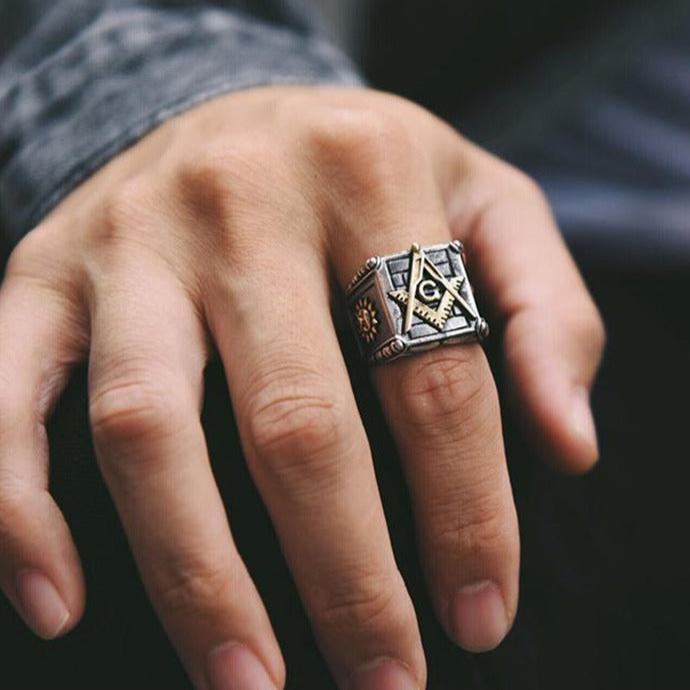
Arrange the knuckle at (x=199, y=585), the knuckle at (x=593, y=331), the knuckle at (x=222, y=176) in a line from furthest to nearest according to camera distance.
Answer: the knuckle at (x=593, y=331) < the knuckle at (x=222, y=176) < the knuckle at (x=199, y=585)

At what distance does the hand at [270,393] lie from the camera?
2.22 ft

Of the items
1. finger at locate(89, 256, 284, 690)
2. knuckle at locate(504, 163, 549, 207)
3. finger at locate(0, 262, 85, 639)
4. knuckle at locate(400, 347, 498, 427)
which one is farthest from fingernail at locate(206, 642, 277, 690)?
knuckle at locate(504, 163, 549, 207)

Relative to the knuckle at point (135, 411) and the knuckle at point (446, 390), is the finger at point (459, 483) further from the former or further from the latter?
the knuckle at point (135, 411)

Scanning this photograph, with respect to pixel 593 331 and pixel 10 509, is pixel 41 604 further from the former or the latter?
pixel 593 331

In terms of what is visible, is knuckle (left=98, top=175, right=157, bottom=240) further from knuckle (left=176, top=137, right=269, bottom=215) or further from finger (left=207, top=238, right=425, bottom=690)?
finger (left=207, top=238, right=425, bottom=690)

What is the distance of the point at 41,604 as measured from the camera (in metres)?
0.68

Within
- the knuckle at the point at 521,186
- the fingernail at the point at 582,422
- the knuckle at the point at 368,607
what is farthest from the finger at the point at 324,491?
the knuckle at the point at 521,186

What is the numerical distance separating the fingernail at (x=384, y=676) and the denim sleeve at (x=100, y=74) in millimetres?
652

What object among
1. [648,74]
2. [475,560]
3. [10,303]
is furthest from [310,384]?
[648,74]

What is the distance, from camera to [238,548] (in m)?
0.74

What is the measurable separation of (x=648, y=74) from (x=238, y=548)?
153 cm

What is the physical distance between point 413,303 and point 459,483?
170 mm

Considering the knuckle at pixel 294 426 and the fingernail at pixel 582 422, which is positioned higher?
the knuckle at pixel 294 426

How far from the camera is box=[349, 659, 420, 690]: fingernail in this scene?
69cm
